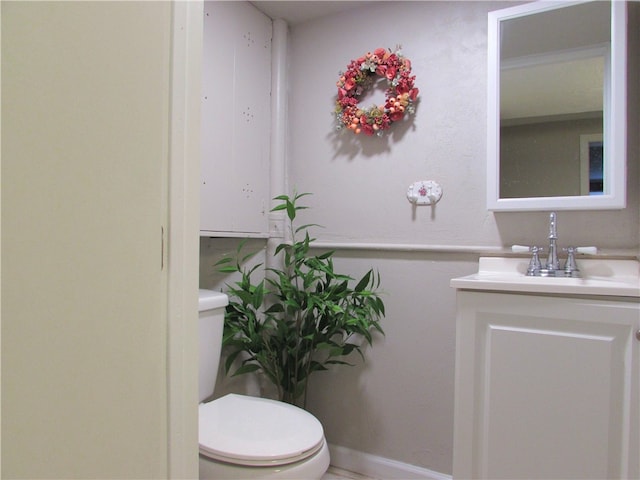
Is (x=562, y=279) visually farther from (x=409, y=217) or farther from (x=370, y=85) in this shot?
(x=370, y=85)

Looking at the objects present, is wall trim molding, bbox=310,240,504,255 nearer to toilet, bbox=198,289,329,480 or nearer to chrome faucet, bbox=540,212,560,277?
chrome faucet, bbox=540,212,560,277

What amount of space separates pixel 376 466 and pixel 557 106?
5.25 ft

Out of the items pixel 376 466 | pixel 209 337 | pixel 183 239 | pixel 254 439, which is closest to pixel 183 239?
pixel 183 239

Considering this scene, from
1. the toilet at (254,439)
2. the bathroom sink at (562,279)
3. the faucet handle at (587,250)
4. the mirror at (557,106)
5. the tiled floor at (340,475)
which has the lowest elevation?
the tiled floor at (340,475)

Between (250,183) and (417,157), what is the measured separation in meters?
0.73

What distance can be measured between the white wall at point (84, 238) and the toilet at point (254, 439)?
0.61m

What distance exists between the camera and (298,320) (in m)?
1.86

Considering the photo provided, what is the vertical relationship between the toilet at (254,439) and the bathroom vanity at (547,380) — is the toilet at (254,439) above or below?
below

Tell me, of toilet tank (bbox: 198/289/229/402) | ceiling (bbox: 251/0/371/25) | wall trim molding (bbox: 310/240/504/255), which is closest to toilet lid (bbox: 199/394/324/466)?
toilet tank (bbox: 198/289/229/402)

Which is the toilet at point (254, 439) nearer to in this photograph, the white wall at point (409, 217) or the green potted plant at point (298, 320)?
the green potted plant at point (298, 320)

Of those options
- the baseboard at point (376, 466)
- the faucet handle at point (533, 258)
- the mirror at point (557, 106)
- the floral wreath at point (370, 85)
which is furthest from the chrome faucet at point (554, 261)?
the baseboard at point (376, 466)

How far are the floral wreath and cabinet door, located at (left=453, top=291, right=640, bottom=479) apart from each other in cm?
91

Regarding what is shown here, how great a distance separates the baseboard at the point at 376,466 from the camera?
1.74 metres

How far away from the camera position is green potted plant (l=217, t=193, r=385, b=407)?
1.74 meters
